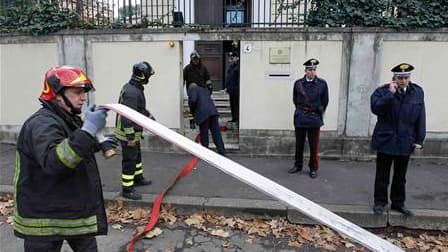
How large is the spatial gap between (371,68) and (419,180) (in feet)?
6.90

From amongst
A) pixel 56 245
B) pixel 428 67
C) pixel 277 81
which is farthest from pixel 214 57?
pixel 56 245

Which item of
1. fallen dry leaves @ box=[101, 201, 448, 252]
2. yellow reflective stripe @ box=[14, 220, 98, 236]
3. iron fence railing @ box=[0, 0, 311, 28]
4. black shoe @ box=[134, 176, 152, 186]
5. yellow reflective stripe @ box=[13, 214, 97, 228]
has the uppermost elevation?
iron fence railing @ box=[0, 0, 311, 28]

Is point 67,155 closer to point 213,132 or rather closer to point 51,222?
point 51,222

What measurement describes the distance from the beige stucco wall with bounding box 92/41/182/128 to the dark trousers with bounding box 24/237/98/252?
4943 millimetres

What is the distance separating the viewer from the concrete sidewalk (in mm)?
4848

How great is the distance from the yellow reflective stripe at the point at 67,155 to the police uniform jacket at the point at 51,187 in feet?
0.25

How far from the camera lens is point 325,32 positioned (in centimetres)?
703

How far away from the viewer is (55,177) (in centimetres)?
248

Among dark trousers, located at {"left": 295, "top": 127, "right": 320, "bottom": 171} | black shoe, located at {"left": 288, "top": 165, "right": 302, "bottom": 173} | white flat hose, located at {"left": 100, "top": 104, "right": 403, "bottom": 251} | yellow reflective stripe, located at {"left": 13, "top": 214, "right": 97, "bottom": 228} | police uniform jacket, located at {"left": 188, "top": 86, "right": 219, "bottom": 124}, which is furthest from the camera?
police uniform jacket, located at {"left": 188, "top": 86, "right": 219, "bottom": 124}

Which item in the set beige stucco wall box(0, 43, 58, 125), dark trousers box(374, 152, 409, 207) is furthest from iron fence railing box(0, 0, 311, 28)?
dark trousers box(374, 152, 409, 207)

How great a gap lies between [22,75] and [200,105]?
383 centimetres

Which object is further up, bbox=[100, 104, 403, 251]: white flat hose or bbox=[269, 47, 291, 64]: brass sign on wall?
bbox=[269, 47, 291, 64]: brass sign on wall

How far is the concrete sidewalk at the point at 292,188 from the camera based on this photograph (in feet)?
15.9

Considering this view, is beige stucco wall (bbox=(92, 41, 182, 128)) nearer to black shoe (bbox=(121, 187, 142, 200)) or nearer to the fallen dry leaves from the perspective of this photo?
black shoe (bbox=(121, 187, 142, 200))
